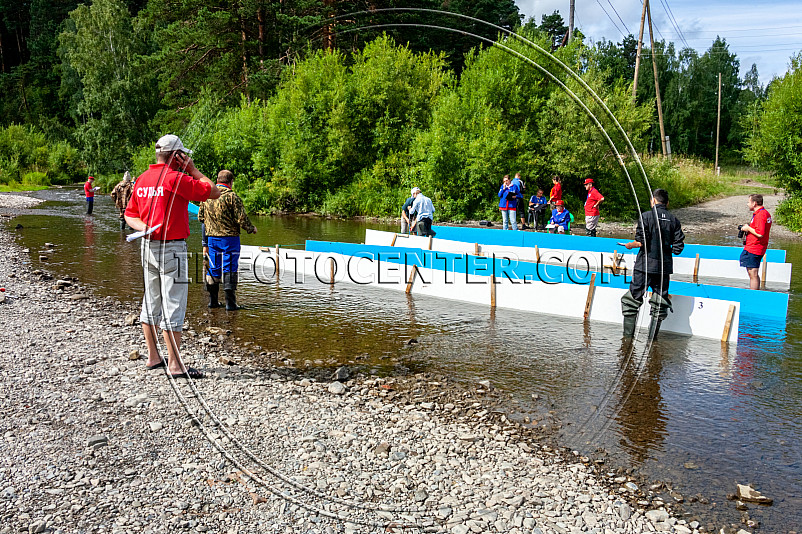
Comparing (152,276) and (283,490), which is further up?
(152,276)

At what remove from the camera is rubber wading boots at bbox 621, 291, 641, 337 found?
9773mm

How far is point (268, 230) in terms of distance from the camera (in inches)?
1032

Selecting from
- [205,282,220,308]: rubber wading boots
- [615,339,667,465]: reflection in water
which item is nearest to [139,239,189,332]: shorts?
[205,282,220,308]: rubber wading boots

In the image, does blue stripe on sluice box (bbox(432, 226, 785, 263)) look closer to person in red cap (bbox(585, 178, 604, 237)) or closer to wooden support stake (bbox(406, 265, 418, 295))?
person in red cap (bbox(585, 178, 604, 237))

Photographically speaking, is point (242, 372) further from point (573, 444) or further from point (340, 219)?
point (340, 219)


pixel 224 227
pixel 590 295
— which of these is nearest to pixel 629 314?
pixel 590 295

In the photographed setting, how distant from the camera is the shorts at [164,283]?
650cm

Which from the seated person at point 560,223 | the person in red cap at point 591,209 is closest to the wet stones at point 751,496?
the person in red cap at point 591,209

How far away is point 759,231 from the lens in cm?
1202

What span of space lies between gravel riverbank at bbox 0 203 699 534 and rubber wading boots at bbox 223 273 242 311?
3373 millimetres

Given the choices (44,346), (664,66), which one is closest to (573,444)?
(44,346)

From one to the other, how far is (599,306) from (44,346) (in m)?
8.92

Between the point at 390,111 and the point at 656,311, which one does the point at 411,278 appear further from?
the point at 390,111

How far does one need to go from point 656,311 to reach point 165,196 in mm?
7548
